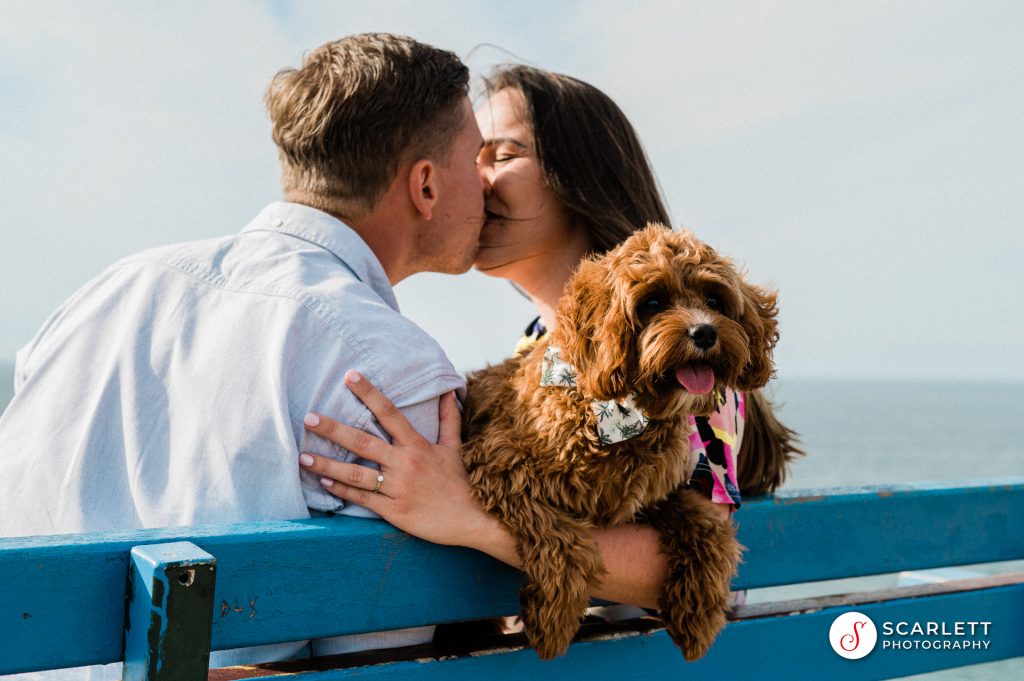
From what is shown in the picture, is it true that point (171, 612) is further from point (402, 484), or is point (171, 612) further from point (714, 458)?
point (714, 458)

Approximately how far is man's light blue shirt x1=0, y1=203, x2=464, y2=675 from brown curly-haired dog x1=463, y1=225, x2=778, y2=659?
244 millimetres

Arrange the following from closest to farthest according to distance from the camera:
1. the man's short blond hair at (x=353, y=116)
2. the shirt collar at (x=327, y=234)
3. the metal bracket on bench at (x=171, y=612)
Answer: the metal bracket on bench at (x=171, y=612), the shirt collar at (x=327, y=234), the man's short blond hair at (x=353, y=116)

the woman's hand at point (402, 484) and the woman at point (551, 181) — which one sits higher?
the woman at point (551, 181)

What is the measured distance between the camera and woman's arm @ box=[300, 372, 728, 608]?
6.51 feet

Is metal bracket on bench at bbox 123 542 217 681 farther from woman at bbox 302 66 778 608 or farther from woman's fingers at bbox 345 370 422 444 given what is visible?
woman at bbox 302 66 778 608

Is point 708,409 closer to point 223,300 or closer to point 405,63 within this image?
point 223,300

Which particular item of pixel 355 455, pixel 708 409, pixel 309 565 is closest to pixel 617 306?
pixel 708 409

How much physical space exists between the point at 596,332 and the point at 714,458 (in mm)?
642

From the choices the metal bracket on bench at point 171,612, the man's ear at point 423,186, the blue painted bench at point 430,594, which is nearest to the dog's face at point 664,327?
the blue painted bench at point 430,594

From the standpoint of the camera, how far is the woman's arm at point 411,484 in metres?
1.99

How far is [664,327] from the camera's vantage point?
2.04 m

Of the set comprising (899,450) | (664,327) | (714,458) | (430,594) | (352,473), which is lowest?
(899,450)

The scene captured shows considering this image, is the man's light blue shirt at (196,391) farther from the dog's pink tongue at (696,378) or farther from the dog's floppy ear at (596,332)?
the dog's pink tongue at (696,378)

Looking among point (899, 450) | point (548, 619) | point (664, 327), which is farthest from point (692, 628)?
point (899, 450)
